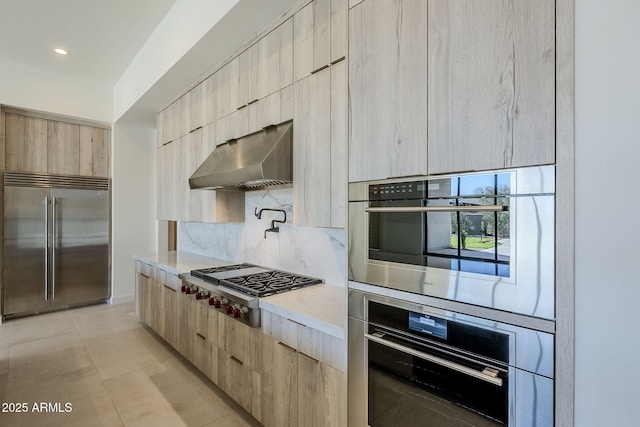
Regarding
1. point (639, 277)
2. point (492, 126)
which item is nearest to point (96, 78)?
point (492, 126)

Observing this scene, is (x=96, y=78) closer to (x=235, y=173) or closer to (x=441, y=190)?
(x=235, y=173)

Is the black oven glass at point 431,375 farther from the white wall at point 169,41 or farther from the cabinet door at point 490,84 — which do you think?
the white wall at point 169,41

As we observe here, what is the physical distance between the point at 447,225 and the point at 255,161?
4.58 feet

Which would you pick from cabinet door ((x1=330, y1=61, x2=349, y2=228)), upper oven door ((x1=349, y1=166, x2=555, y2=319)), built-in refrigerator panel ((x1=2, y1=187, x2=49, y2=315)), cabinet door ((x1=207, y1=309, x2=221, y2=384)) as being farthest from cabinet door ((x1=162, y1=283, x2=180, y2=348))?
built-in refrigerator panel ((x1=2, y1=187, x2=49, y2=315))

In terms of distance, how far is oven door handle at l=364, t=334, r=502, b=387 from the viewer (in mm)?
943

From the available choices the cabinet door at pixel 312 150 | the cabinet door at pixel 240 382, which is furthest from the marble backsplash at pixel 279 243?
the cabinet door at pixel 240 382

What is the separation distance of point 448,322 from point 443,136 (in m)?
0.66

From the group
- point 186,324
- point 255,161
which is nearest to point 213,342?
point 186,324

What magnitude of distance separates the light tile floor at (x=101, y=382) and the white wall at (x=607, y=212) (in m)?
2.03

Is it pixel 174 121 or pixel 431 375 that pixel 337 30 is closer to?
pixel 431 375

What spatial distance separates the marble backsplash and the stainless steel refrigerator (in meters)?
2.10

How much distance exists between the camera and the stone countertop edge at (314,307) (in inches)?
57.3

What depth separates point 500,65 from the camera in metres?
0.93

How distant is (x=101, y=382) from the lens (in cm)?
257
